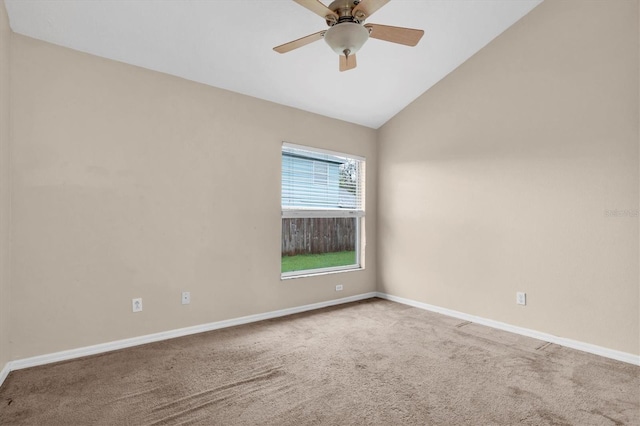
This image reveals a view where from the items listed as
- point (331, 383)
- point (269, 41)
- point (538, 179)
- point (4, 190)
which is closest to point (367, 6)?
point (269, 41)

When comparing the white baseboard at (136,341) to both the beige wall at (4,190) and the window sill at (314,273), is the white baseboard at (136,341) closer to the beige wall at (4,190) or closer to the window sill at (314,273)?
the beige wall at (4,190)

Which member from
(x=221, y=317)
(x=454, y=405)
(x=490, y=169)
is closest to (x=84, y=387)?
(x=221, y=317)

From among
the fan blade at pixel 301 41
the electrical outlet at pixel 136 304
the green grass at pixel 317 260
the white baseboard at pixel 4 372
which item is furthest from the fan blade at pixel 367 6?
the white baseboard at pixel 4 372

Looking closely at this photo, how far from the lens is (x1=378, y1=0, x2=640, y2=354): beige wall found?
2.82m

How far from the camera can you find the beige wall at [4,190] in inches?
91.7

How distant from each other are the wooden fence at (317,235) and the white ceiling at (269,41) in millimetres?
1424

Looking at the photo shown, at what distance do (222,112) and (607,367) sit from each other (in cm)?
403

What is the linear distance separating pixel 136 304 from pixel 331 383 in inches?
73.1

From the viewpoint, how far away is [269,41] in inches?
121

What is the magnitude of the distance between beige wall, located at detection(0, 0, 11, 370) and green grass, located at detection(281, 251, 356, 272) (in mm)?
2439

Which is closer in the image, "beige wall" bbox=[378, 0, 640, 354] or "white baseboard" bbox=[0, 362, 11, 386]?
"white baseboard" bbox=[0, 362, 11, 386]

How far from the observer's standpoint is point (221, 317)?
3.49 metres

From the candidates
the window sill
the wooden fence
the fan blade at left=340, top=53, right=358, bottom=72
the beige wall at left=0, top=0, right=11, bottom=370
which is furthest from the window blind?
the beige wall at left=0, top=0, right=11, bottom=370

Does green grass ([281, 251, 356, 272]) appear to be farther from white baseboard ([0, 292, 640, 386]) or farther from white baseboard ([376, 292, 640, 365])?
white baseboard ([376, 292, 640, 365])
